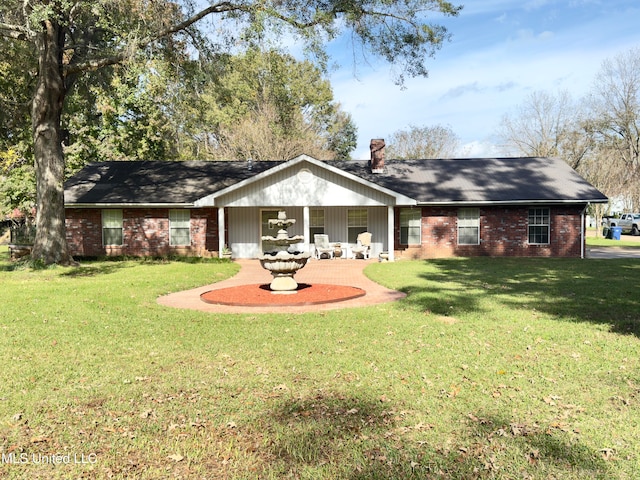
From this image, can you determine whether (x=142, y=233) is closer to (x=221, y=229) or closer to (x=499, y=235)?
(x=221, y=229)

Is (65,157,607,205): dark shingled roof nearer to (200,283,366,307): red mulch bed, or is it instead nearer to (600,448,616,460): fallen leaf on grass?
(200,283,366,307): red mulch bed

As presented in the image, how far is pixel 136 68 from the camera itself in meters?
15.0

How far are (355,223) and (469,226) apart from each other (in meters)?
4.79

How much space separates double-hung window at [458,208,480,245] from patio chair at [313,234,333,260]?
550 centimetres

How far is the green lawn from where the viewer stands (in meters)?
3.59

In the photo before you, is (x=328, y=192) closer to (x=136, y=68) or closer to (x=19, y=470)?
(x=136, y=68)

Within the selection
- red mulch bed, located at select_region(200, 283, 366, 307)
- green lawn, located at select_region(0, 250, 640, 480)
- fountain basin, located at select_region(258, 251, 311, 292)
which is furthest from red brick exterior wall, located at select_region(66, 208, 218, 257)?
green lawn, located at select_region(0, 250, 640, 480)

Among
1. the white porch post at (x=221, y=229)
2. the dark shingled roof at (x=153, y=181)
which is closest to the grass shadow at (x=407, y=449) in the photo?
the white porch post at (x=221, y=229)

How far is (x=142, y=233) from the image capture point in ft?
67.9

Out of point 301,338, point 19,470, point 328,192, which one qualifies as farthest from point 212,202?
point 19,470

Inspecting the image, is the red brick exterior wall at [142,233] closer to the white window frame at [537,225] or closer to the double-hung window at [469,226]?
the double-hung window at [469,226]

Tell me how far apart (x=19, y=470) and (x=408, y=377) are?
3.63 metres

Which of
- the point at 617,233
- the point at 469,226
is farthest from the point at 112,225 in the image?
the point at 617,233

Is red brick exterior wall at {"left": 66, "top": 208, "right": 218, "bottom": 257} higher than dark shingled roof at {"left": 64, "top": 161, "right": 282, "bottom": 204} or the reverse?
the reverse
